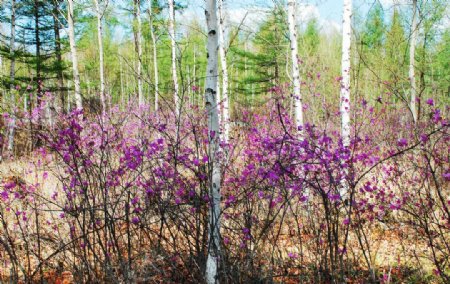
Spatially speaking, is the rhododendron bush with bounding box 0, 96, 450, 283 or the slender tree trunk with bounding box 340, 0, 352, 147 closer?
the rhododendron bush with bounding box 0, 96, 450, 283

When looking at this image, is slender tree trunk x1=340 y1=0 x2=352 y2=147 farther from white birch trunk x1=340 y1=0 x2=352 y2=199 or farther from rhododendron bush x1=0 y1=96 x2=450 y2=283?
rhododendron bush x1=0 y1=96 x2=450 y2=283

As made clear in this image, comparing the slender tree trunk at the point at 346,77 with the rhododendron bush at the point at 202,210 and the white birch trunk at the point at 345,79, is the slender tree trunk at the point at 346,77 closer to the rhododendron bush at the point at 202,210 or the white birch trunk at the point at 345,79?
the white birch trunk at the point at 345,79

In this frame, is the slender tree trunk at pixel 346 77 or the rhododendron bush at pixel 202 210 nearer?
the rhododendron bush at pixel 202 210

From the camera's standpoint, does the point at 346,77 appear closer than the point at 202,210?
No

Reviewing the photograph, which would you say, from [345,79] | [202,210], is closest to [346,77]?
[345,79]

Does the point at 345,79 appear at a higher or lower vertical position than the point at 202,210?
higher

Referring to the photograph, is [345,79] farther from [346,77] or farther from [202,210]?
[202,210]

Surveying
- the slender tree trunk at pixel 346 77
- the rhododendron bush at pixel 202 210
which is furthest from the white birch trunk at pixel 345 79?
the rhododendron bush at pixel 202 210

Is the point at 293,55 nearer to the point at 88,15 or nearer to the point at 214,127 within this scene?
the point at 214,127

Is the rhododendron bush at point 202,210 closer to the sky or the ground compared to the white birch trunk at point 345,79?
closer to the ground

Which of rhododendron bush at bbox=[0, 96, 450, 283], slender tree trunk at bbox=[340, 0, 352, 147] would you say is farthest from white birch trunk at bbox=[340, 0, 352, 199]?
rhododendron bush at bbox=[0, 96, 450, 283]

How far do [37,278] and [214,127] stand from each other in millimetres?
2728

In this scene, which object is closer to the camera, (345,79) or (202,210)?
(202,210)

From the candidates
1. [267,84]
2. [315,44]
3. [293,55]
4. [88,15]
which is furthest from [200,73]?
[293,55]
